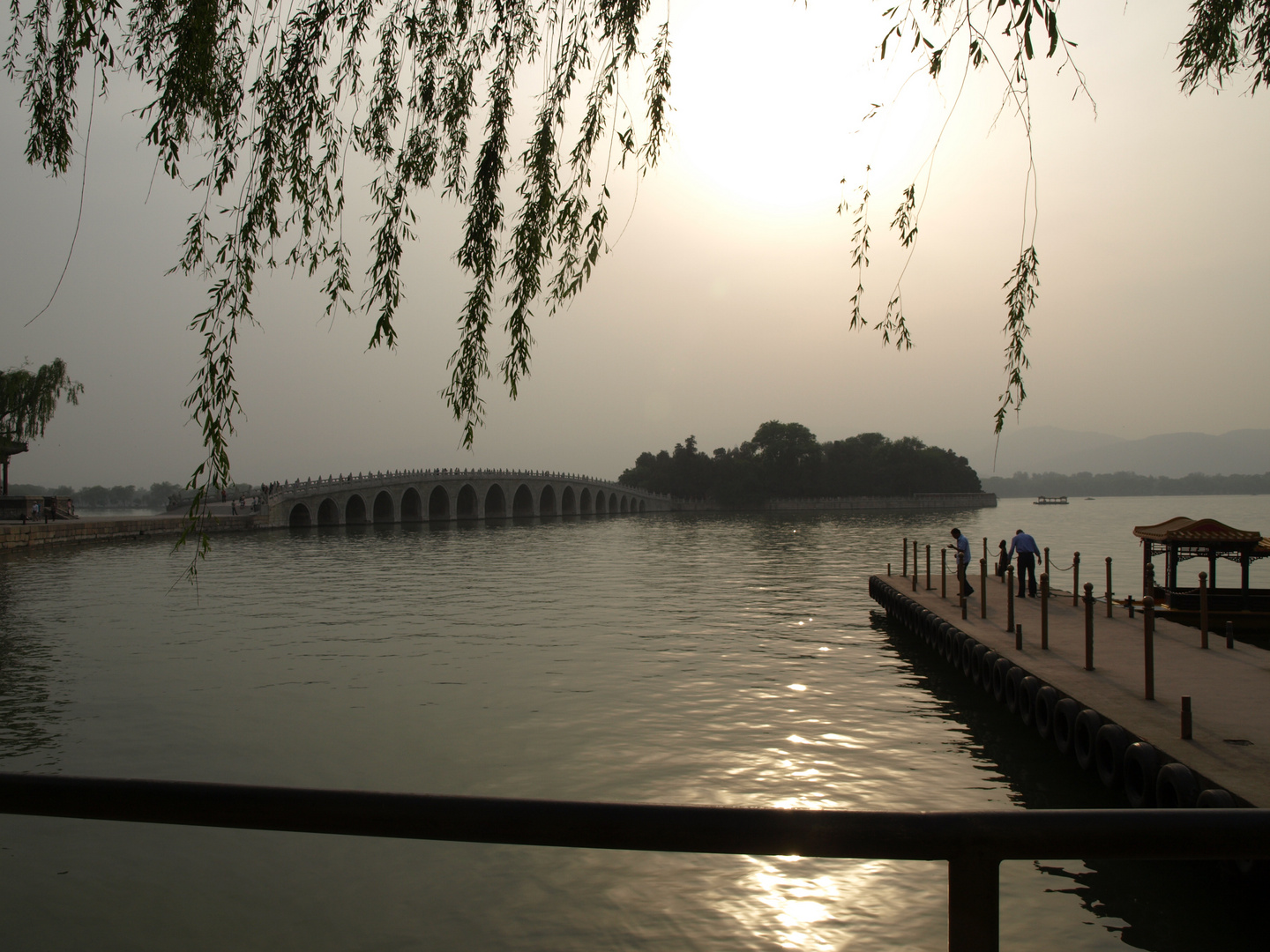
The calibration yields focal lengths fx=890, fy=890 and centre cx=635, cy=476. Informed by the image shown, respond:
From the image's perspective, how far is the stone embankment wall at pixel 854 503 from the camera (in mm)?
148875

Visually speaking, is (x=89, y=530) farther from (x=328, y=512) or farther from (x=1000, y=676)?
(x=1000, y=676)

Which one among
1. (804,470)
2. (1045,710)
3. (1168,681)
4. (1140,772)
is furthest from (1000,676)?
(804,470)

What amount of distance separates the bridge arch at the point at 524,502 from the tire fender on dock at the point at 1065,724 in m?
107

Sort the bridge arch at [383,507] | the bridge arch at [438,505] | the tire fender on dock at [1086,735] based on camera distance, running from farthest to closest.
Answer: the bridge arch at [438,505], the bridge arch at [383,507], the tire fender on dock at [1086,735]

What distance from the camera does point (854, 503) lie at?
500 feet

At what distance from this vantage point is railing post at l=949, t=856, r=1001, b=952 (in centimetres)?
152

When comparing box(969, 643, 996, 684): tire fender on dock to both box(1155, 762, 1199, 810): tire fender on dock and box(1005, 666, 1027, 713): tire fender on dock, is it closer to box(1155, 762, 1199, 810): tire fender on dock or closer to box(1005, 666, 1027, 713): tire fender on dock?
box(1005, 666, 1027, 713): tire fender on dock

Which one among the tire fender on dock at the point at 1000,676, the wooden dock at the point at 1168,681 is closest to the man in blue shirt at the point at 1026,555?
the wooden dock at the point at 1168,681

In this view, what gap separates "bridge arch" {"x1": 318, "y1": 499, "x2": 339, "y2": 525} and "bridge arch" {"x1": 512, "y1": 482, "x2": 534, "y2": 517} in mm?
37700

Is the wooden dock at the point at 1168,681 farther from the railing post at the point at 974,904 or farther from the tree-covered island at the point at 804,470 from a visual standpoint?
the tree-covered island at the point at 804,470

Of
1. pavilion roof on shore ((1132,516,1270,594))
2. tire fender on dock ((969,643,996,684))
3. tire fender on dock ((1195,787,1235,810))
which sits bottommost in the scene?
tire fender on dock ((969,643,996,684))

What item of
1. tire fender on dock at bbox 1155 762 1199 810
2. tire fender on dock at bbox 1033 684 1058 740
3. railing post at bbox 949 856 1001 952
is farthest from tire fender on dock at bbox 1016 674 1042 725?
railing post at bbox 949 856 1001 952

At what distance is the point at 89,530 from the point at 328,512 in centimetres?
3000

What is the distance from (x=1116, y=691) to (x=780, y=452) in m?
143
